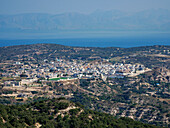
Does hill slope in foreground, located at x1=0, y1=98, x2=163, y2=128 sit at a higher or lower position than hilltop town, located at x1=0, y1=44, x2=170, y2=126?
higher

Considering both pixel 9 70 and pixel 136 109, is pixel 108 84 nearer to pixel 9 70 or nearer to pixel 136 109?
pixel 136 109

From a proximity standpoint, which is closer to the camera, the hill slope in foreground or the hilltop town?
the hill slope in foreground

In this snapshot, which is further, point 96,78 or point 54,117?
point 96,78

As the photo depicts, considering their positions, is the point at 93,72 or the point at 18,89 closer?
the point at 18,89

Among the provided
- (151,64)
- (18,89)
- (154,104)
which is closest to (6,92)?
(18,89)

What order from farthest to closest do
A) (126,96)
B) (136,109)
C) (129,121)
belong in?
(126,96) < (136,109) < (129,121)

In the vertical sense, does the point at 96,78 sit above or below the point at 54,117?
below

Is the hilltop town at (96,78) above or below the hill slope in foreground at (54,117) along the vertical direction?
below

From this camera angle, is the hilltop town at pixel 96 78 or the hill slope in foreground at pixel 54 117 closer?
the hill slope in foreground at pixel 54 117
